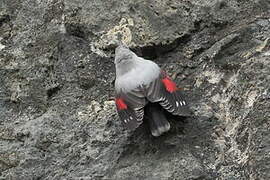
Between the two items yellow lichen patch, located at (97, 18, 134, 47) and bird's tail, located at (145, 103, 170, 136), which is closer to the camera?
bird's tail, located at (145, 103, 170, 136)

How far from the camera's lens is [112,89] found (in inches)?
148

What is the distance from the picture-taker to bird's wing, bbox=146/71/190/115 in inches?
133

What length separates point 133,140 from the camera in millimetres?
3447

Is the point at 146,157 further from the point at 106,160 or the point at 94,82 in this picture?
the point at 94,82

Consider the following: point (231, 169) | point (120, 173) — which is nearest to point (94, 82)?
point (120, 173)

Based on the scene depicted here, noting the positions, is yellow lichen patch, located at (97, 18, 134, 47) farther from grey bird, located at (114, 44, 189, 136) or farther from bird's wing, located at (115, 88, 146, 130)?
bird's wing, located at (115, 88, 146, 130)

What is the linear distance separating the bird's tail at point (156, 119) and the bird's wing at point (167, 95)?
Answer: 6 centimetres

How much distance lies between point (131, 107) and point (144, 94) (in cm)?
11

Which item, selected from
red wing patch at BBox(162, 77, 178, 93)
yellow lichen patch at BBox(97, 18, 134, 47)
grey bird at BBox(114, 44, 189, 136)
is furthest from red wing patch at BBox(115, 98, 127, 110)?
yellow lichen patch at BBox(97, 18, 134, 47)

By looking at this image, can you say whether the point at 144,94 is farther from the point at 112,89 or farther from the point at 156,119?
the point at 112,89

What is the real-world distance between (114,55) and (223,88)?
2.63 feet

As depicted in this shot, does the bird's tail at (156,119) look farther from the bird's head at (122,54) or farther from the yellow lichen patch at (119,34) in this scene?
the yellow lichen patch at (119,34)

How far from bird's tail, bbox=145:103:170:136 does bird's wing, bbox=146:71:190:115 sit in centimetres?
6

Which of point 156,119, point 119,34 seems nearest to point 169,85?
point 156,119
